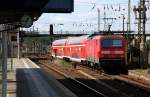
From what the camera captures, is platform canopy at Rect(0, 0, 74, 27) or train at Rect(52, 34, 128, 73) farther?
train at Rect(52, 34, 128, 73)

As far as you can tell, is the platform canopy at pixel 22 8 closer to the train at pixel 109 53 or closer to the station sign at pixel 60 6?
the station sign at pixel 60 6

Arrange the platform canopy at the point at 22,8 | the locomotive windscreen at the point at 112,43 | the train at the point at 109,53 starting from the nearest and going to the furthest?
the platform canopy at the point at 22,8, the train at the point at 109,53, the locomotive windscreen at the point at 112,43

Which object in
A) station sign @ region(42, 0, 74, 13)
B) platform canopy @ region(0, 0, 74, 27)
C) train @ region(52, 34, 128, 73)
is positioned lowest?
train @ region(52, 34, 128, 73)

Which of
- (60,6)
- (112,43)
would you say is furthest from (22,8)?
(112,43)

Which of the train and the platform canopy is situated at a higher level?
the platform canopy

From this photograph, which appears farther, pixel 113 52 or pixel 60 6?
pixel 113 52

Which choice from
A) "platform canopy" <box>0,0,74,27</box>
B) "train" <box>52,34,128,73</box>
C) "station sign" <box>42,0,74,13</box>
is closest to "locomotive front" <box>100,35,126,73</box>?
"train" <box>52,34,128,73</box>

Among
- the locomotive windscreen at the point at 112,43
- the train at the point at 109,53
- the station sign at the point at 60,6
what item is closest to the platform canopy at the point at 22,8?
the station sign at the point at 60,6

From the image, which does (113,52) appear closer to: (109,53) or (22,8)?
(109,53)

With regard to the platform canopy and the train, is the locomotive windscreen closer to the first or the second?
the train

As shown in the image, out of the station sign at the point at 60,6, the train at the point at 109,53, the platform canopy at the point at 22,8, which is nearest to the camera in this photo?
the platform canopy at the point at 22,8

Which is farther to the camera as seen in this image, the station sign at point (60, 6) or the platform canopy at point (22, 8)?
the station sign at point (60, 6)

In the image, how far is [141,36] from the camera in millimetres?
45125

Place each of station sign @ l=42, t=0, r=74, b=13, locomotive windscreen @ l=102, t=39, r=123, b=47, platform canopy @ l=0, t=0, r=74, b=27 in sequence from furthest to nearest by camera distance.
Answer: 1. locomotive windscreen @ l=102, t=39, r=123, b=47
2. station sign @ l=42, t=0, r=74, b=13
3. platform canopy @ l=0, t=0, r=74, b=27
